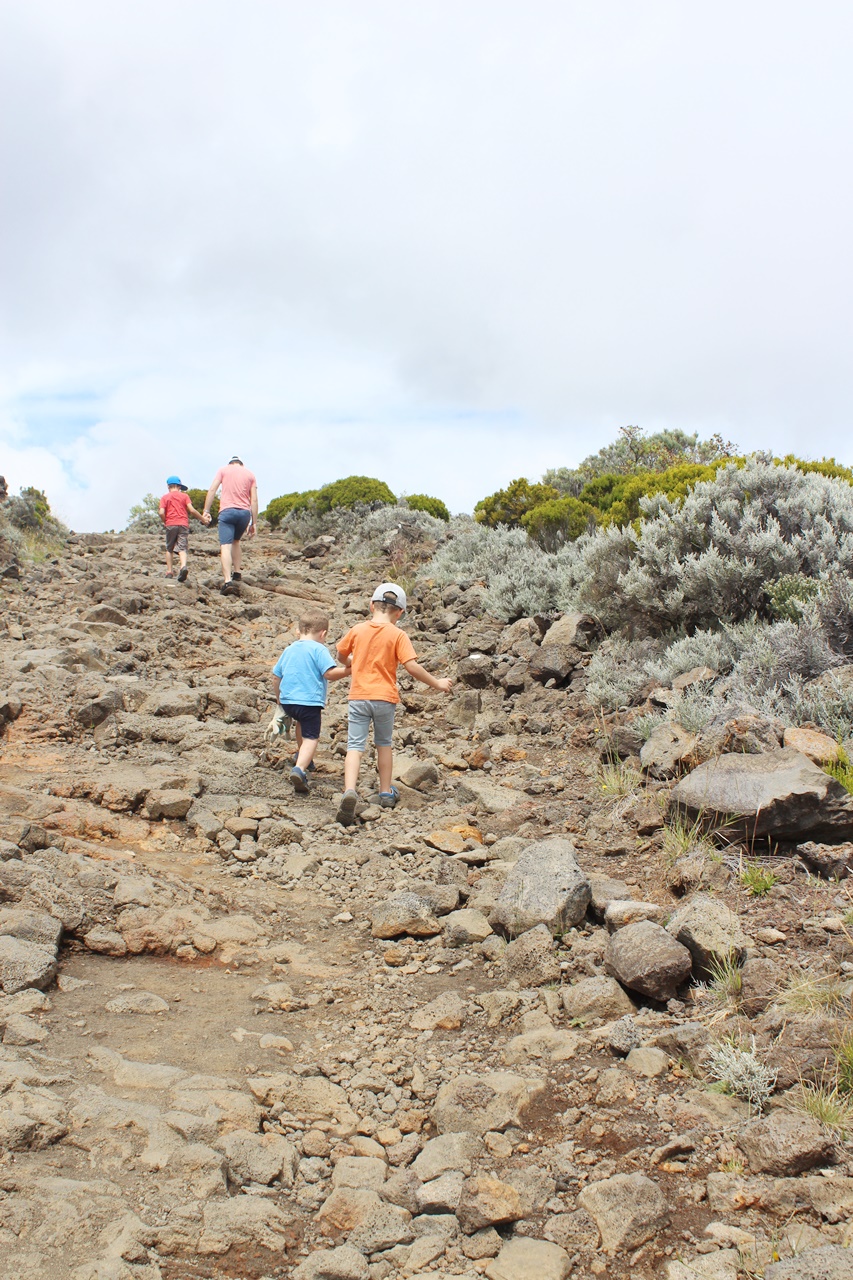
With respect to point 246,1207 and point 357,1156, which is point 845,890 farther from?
point 246,1207

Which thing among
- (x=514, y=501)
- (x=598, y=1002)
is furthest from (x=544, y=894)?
(x=514, y=501)

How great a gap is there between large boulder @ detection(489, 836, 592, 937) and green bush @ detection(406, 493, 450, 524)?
17213 millimetres

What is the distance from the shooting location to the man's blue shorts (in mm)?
13078

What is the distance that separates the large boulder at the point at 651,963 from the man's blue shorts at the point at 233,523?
1024 cm

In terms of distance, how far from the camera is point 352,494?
21.1 metres

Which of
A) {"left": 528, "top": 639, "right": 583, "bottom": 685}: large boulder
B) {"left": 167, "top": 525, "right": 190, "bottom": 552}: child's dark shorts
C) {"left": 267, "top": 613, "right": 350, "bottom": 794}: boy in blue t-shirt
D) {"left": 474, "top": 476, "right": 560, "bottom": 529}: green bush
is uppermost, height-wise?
{"left": 474, "top": 476, "right": 560, "bottom": 529}: green bush

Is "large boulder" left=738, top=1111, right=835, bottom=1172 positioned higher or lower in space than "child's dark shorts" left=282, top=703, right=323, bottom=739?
lower

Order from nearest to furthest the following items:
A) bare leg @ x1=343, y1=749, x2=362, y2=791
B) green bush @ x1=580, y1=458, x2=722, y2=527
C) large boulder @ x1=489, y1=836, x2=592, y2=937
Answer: large boulder @ x1=489, y1=836, x2=592, y2=937, bare leg @ x1=343, y1=749, x2=362, y2=791, green bush @ x1=580, y1=458, x2=722, y2=527

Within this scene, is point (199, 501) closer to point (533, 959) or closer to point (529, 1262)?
point (533, 959)

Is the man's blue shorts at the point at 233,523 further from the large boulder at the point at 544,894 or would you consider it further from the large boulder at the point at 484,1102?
the large boulder at the point at 484,1102

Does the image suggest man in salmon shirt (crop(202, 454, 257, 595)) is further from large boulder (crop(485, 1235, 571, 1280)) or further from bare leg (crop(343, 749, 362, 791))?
large boulder (crop(485, 1235, 571, 1280))

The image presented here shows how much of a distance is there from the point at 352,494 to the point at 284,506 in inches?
108

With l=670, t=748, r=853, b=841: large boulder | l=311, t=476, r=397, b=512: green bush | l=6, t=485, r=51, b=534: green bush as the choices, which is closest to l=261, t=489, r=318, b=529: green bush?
l=311, t=476, r=397, b=512: green bush

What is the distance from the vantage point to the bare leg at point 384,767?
23.1 feet
